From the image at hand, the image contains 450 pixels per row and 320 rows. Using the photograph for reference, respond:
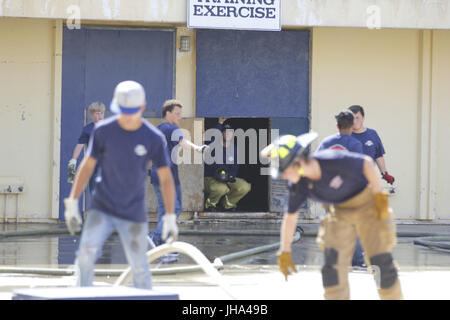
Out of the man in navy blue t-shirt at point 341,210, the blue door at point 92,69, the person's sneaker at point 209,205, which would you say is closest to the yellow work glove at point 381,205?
the man in navy blue t-shirt at point 341,210

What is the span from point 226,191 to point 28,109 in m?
3.71

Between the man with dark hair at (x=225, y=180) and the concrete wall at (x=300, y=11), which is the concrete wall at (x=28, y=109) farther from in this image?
the man with dark hair at (x=225, y=180)

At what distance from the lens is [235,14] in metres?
14.7

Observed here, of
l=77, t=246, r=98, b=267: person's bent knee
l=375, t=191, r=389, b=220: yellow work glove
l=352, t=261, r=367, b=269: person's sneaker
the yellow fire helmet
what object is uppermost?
the yellow fire helmet

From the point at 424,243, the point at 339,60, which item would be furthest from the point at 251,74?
the point at 424,243

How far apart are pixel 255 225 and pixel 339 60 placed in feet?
10.5

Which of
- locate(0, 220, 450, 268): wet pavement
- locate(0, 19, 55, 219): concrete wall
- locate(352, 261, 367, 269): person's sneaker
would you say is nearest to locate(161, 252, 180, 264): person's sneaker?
locate(0, 220, 450, 268): wet pavement

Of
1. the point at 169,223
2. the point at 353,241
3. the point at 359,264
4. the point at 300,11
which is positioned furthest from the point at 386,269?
the point at 300,11

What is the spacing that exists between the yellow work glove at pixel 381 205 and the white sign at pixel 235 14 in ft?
26.9

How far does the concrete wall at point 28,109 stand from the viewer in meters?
15.4

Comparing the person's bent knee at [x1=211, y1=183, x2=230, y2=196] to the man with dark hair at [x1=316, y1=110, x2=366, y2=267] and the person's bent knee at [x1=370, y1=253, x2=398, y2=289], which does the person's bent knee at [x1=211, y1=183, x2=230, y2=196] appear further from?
the person's bent knee at [x1=370, y1=253, x2=398, y2=289]

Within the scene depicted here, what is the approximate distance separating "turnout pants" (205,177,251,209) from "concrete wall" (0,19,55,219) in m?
2.79

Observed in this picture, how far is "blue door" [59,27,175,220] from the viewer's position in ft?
51.0
